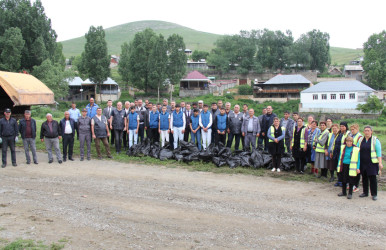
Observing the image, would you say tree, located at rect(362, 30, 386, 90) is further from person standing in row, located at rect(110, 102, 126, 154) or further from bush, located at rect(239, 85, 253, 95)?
person standing in row, located at rect(110, 102, 126, 154)

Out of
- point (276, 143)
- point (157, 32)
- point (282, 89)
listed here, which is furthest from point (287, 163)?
point (157, 32)

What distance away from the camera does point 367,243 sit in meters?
4.93

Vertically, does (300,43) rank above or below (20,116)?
above

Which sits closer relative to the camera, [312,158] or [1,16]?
[312,158]

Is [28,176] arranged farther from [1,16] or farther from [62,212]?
[1,16]

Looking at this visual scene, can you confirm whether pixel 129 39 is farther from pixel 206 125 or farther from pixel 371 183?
pixel 371 183

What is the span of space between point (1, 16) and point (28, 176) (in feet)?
73.0

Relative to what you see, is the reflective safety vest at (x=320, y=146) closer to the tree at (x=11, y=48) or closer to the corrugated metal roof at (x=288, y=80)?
the tree at (x=11, y=48)

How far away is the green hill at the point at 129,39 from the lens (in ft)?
466

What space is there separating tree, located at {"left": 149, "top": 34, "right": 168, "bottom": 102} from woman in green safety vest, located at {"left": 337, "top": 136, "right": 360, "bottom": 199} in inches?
1622

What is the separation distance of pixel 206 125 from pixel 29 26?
68.3 feet

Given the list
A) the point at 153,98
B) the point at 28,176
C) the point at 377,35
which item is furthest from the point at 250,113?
the point at 377,35

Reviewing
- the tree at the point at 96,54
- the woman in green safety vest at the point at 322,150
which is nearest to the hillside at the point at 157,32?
the tree at the point at 96,54

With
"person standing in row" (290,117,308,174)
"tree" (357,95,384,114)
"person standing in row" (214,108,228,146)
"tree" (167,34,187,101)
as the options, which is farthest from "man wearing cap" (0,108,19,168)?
"tree" (357,95,384,114)
